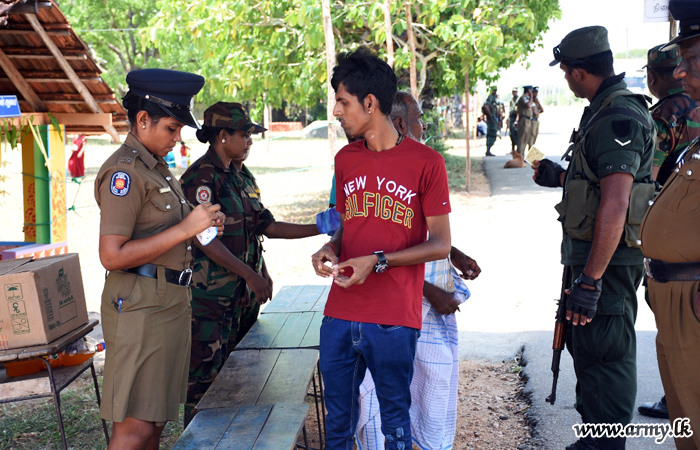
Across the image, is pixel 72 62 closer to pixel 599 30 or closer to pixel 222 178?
pixel 222 178

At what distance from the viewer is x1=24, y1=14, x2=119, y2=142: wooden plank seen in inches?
205

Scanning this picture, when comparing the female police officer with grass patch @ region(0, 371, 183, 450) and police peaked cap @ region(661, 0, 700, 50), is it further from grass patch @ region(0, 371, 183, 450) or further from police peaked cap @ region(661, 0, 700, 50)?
police peaked cap @ region(661, 0, 700, 50)

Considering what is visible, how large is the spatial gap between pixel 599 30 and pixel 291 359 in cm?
229

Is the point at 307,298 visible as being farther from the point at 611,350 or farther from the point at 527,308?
the point at 527,308

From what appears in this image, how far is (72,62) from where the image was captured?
5.66m

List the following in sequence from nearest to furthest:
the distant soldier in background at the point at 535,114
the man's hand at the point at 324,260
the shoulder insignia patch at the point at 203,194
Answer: the man's hand at the point at 324,260 < the shoulder insignia patch at the point at 203,194 < the distant soldier in background at the point at 535,114

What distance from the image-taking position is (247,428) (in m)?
2.68

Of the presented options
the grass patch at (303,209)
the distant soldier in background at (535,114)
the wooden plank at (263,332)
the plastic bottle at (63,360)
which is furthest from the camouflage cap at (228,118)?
the distant soldier in background at (535,114)

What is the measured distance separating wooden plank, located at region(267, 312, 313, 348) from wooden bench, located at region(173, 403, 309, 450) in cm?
77

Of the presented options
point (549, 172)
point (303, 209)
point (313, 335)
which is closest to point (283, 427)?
point (313, 335)

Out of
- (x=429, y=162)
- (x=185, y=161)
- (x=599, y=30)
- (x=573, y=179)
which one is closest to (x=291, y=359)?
(x=429, y=162)

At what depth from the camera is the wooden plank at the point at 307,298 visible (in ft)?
14.4

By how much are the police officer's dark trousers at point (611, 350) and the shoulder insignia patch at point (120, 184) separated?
2.19 m

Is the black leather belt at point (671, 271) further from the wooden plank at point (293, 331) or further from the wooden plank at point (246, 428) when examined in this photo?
the wooden plank at point (293, 331)
